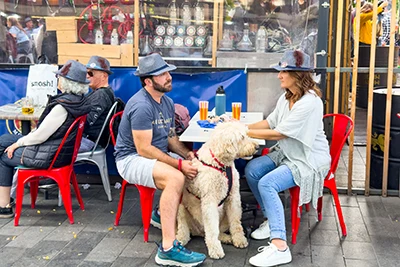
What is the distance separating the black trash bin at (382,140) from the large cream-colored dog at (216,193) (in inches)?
80.8

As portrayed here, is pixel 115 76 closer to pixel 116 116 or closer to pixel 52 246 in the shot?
pixel 116 116

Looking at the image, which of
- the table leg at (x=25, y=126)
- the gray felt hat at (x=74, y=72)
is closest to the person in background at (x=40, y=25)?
the table leg at (x=25, y=126)

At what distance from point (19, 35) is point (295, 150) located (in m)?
3.80

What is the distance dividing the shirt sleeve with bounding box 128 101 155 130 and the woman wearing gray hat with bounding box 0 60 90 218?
789 mm

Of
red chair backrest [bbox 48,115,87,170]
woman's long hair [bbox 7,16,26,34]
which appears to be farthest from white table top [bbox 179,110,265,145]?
woman's long hair [bbox 7,16,26,34]

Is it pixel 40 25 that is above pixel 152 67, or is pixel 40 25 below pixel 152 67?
above

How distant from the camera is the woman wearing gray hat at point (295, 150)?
3781mm

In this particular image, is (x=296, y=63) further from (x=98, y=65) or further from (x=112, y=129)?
(x=98, y=65)

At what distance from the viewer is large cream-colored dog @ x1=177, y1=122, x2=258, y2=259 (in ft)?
12.0

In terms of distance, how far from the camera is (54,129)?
4.34 meters

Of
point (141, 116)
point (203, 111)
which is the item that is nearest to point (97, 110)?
point (203, 111)

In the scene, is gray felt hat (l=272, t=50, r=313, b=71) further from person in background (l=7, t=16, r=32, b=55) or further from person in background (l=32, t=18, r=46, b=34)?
person in background (l=7, t=16, r=32, b=55)

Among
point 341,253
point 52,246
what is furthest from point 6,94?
point 341,253

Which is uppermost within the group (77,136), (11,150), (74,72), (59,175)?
(74,72)
